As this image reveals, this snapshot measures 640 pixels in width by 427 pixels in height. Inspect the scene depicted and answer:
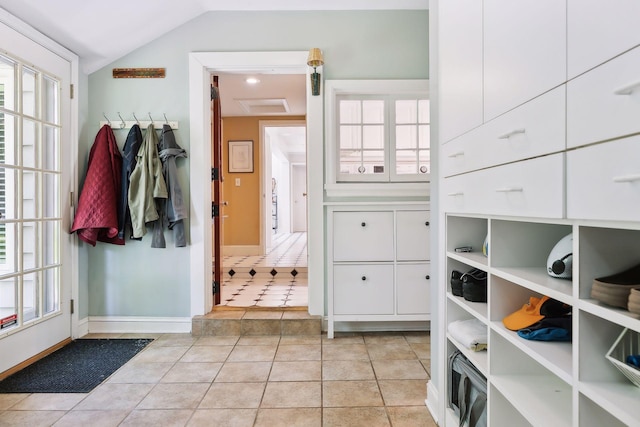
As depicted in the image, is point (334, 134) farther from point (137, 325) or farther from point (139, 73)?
point (137, 325)

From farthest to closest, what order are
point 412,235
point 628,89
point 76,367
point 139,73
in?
point 139,73 → point 412,235 → point 76,367 → point 628,89

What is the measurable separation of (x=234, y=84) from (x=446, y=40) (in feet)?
10.3

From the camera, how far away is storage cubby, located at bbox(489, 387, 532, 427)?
3.87 feet

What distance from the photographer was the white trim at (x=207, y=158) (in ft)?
9.12

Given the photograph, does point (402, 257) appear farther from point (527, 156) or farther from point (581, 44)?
point (581, 44)

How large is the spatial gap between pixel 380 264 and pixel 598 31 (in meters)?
2.12

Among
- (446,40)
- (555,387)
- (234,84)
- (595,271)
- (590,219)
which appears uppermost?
(234,84)

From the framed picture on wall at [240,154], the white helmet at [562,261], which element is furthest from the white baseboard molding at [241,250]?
the white helmet at [562,261]

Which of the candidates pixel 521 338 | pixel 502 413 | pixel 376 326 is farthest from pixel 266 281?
pixel 521 338

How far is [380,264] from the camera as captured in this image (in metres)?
2.68

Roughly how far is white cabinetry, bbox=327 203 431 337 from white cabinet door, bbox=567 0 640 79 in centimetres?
192

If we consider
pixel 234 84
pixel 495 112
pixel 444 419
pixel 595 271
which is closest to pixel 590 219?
pixel 595 271

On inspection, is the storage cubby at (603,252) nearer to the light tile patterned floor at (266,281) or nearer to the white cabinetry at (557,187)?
the white cabinetry at (557,187)

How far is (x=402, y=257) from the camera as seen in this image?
269 centimetres
